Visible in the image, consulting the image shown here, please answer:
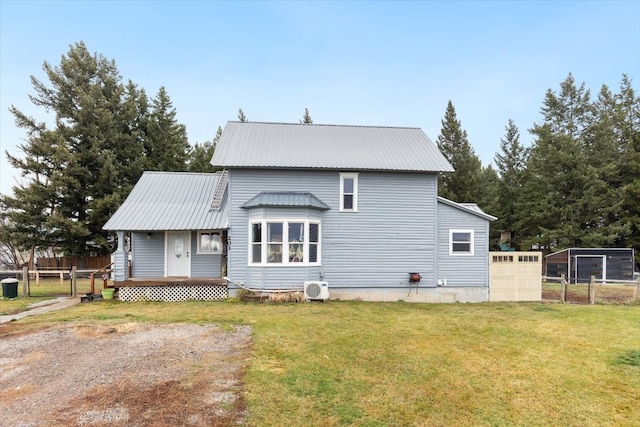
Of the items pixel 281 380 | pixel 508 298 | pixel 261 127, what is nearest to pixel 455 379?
pixel 281 380

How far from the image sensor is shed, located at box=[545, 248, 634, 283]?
2114cm

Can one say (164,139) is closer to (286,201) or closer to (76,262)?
(76,262)

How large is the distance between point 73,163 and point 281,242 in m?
19.7

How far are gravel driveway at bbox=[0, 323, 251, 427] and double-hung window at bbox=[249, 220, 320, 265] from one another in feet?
14.0

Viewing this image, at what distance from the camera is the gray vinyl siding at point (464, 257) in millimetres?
14094

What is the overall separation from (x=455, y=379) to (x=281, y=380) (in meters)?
2.80

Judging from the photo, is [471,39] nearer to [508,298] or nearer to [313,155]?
[313,155]

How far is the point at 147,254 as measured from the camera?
14.6 metres

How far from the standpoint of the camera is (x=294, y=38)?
23.5 meters

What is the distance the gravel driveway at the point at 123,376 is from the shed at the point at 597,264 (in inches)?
875

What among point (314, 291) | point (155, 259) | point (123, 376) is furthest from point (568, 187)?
point (123, 376)

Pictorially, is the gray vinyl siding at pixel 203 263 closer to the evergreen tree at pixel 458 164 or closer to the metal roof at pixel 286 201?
the metal roof at pixel 286 201

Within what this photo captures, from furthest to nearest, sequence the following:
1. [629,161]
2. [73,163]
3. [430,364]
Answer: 1. [629,161]
2. [73,163]
3. [430,364]

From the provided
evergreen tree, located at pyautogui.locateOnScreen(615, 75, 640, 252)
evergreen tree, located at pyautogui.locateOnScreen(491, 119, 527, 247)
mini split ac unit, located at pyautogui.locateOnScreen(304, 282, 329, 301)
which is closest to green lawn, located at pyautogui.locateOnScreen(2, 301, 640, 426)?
mini split ac unit, located at pyautogui.locateOnScreen(304, 282, 329, 301)
